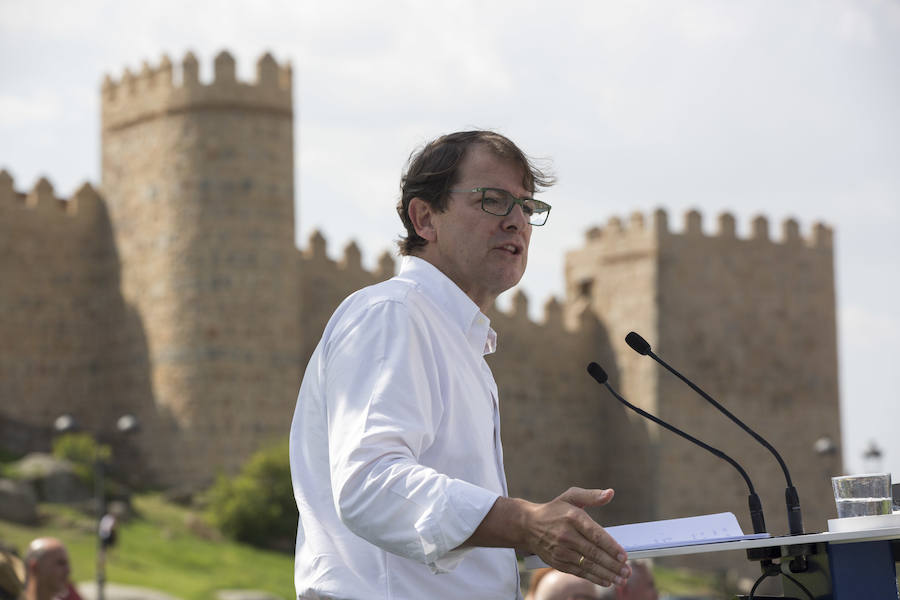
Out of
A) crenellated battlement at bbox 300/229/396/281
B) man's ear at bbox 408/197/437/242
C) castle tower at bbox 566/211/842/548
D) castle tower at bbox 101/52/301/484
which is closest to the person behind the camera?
man's ear at bbox 408/197/437/242

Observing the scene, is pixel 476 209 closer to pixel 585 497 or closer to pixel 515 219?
pixel 515 219

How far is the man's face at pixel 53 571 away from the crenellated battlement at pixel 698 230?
75.2 feet

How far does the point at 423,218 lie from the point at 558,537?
0.82 m

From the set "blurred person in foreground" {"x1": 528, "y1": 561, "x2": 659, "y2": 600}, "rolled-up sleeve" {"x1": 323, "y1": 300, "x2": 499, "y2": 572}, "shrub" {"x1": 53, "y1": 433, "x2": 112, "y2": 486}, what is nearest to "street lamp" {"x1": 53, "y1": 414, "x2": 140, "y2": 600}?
"shrub" {"x1": 53, "y1": 433, "x2": 112, "y2": 486}

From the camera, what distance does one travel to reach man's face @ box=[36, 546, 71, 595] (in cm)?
569

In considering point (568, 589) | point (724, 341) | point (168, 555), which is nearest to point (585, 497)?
point (568, 589)

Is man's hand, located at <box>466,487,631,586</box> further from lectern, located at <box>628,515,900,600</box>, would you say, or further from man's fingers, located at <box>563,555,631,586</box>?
lectern, located at <box>628,515,900,600</box>

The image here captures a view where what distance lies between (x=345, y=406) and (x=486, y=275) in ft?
1.54

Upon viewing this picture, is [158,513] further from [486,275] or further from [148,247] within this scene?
[486,275]

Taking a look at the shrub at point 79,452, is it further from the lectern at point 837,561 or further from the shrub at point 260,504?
the lectern at point 837,561

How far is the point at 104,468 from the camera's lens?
20578 mm

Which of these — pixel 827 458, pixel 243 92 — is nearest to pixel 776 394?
pixel 827 458

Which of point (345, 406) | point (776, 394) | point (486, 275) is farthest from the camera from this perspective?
→ point (776, 394)

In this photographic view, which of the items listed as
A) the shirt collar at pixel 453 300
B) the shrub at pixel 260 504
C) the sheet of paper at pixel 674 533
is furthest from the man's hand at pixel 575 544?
the shrub at pixel 260 504
